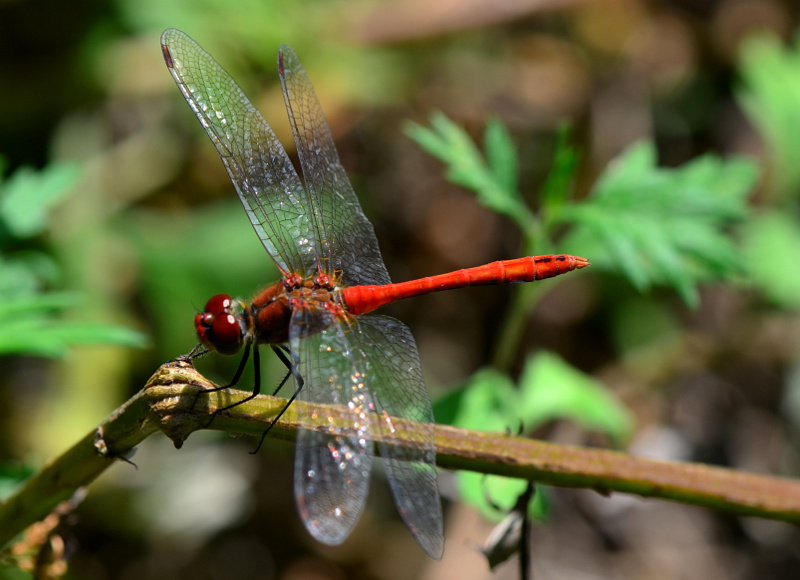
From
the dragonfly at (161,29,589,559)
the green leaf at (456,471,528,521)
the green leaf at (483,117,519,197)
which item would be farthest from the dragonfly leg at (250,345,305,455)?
the green leaf at (483,117,519,197)

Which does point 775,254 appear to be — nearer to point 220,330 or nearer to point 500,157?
point 500,157

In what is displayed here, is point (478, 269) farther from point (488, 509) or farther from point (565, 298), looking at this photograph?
point (565, 298)

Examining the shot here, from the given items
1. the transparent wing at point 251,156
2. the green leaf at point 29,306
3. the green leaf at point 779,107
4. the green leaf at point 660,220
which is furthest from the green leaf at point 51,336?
the green leaf at point 779,107

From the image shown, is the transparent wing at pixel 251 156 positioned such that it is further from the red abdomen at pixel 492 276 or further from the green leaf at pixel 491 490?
the green leaf at pixel 491 490

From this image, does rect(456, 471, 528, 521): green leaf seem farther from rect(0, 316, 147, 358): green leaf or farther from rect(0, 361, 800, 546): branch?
rect(0, 316, 147, 358): green leaf

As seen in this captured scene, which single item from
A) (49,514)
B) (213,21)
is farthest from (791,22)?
(49,514)

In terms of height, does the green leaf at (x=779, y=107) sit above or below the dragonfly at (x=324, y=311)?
below
